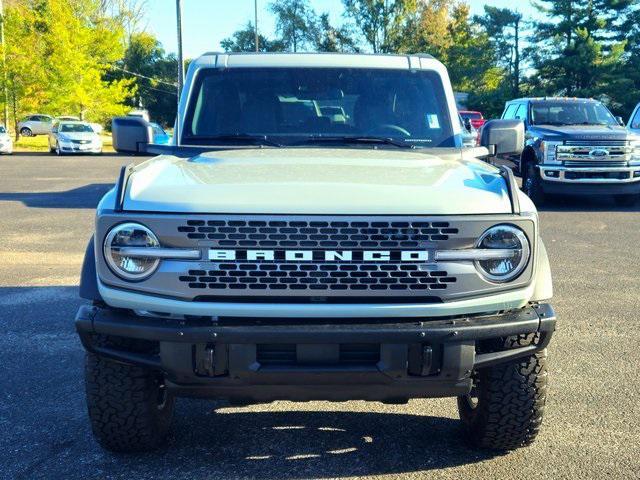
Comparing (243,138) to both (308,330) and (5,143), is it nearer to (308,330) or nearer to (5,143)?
(308,330)

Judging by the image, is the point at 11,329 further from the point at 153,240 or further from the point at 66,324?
the point at 153,240

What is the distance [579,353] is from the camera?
17.6 ft

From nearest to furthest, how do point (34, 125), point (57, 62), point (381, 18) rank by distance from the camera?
point (57, 62) < point (34, 125) < point (381, 18)

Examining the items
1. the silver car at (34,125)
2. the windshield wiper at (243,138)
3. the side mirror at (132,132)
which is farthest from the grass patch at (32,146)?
the windshield wiper at (243,138)

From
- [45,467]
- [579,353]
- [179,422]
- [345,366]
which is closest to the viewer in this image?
[345,366]

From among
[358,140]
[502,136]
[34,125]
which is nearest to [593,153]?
[502,136]

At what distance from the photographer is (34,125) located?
151 ft

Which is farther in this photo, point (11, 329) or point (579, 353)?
point (11, 329)

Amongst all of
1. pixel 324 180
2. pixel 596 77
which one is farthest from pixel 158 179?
pixel 596 77

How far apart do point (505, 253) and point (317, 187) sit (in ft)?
2.63

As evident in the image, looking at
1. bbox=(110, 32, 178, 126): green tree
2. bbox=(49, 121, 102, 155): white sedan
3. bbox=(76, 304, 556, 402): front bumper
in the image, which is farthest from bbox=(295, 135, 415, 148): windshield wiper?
bbox=(110, 32, 178, 126): green tree

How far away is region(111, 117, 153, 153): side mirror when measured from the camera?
4781 millimetres

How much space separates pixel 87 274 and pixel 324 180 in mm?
1075

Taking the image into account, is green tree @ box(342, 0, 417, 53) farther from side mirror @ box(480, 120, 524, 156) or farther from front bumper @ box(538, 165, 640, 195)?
side mirror @ box(480, 120, 524, 156)
